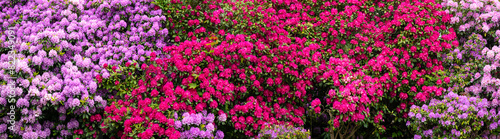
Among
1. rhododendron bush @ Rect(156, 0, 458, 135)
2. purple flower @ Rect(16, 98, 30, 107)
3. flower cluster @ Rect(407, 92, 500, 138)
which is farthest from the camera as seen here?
rhododendron bush @ Rect(156, 0, 458, 135)

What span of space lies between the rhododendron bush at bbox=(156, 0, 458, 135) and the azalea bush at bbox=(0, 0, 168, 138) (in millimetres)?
575

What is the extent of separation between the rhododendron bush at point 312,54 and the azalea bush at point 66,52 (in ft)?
1.89

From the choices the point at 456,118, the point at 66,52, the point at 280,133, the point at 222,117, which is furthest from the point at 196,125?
the point at 456,118

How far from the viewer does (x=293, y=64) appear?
5605 millimetres

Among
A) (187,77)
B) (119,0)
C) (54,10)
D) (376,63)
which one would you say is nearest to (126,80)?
(187,77)

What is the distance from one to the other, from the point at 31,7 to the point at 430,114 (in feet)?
20.2

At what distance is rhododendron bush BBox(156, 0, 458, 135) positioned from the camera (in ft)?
17.4

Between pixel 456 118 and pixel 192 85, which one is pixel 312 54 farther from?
pixel 456 118

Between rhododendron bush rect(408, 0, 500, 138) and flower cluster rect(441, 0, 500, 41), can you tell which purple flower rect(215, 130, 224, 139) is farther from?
flower cluster rect(441, 0, 500, 41)

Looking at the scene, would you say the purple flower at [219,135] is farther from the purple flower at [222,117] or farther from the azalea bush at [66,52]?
the azalea bush at [66,52]

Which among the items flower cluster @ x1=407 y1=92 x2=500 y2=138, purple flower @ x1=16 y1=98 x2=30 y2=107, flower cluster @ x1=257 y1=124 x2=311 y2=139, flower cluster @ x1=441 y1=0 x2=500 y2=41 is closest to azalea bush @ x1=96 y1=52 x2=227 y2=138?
flower cluster @ x1=257 y1=124 x2=311 y2=139

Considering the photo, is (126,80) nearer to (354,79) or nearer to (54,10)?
(54,10)

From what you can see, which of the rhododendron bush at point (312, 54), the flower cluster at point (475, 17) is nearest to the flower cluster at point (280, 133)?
the rhododendron bush at point (312, 54)

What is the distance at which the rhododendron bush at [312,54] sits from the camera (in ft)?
17.4
